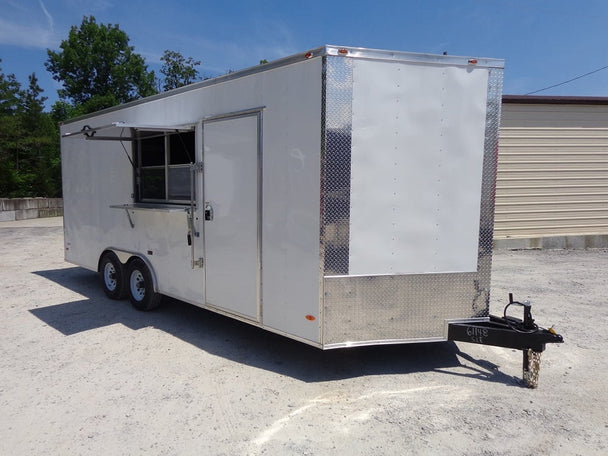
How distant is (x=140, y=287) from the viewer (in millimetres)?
5965

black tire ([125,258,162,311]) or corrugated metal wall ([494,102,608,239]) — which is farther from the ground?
corrugated metal wall ([494,102,608,239])

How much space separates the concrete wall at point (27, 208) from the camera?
61.9 ft

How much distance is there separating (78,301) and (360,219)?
4.91m

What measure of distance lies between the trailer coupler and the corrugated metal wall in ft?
26.0

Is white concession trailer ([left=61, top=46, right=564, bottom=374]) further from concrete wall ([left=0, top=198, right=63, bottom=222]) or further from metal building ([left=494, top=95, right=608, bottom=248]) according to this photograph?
concrete wall ([left=0, top=198, right=63, bottom=222])

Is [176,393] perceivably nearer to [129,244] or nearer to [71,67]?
[129,244]

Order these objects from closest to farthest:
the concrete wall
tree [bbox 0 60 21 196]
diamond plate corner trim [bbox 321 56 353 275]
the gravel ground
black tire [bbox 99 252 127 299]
Result: the gravel ground
diamond plate corner trim [bbox 321 56 353 275]
black tire [bbox 99 252 127 299]
the concrete wall
tree [bbox 0 60 21 196]

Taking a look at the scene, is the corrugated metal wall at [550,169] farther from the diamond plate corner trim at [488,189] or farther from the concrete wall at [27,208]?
the concrete wall at [27,208]

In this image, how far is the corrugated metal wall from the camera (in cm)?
1091

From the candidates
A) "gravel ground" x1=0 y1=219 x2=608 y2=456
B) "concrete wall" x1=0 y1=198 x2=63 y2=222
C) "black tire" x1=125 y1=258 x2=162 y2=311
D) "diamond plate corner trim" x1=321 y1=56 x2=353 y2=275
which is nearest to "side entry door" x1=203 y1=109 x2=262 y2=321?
"gravel ground" x1=0 y1=219 x2=608 y2=456

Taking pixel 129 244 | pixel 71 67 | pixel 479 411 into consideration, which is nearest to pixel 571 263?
pixel 479 411

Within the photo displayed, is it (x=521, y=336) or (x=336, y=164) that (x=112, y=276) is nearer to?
(x=336, y=164)

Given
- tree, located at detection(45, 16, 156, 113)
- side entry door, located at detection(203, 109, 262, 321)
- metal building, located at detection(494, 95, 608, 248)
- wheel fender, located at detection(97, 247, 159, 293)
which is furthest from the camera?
tree, located at detection(45, 16, 156, 113)

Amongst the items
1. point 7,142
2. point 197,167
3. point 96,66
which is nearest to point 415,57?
point 197,167
